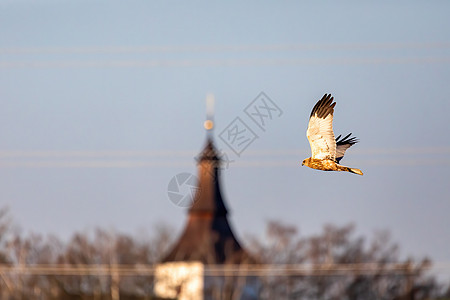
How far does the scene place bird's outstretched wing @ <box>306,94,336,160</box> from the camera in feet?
105

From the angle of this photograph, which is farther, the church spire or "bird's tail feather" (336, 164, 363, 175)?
the church spire

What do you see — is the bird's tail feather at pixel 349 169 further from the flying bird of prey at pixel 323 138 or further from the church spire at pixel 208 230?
the church spire at pixel 208 230

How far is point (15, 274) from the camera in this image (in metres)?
72.7

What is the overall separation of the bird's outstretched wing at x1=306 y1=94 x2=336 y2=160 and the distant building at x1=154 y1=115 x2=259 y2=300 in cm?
6048

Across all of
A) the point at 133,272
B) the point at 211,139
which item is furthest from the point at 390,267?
the point at 211,139


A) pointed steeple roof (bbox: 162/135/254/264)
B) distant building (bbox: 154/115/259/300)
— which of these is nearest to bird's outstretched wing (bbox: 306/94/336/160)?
distant building (bbox: 154/115/259/300)

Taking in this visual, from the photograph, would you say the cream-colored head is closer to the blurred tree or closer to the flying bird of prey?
the flying bird of prey

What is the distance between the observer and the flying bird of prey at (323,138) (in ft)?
105

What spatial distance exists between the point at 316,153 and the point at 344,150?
0.80 meters

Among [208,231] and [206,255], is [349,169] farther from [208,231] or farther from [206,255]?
[208,231]

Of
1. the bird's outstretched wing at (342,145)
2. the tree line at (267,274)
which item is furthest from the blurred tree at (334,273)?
the bird's outstretched wing at (342,145)

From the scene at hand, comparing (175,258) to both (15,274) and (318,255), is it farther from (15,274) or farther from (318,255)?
(15,274)

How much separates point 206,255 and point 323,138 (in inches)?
3585

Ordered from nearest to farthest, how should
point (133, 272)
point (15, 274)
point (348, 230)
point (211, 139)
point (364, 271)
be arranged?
point (15, 274) → point (133, 272) → point (364, 271) → point (348, 230) → point (211, 139)
